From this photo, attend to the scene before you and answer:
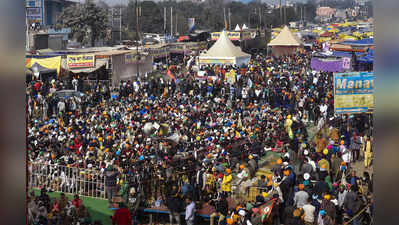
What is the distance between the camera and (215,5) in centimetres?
902

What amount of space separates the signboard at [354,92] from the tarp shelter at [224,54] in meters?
3.57

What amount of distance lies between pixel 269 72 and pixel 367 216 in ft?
12.2

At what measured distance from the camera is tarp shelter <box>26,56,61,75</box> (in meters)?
7.67

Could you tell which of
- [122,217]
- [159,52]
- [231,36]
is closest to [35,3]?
[159,52]

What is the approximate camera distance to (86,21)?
29.0 feet

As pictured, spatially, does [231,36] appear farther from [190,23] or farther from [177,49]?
[177,49]

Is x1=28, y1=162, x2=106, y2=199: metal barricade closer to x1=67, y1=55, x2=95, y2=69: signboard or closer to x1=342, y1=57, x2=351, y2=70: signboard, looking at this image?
x1=67, y1=55, x2=95, y2=69: signboard

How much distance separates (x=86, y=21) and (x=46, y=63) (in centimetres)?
141

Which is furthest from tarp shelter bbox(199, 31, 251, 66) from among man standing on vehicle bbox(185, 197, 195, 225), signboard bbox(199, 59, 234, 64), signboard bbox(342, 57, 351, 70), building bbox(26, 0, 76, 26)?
man standing on vehicle bbox(185, 197, 195, 225)

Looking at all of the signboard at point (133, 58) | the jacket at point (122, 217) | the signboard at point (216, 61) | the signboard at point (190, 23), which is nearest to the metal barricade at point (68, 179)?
the jacket at point (122, 217)

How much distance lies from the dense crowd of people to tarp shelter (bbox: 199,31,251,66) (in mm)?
270

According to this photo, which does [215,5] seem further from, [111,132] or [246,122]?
[111,132]
